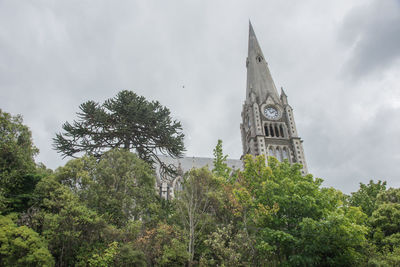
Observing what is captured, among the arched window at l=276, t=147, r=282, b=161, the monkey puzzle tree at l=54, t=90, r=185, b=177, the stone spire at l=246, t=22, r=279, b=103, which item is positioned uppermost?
the stone spire at l=246, t=22, r=279, b=103

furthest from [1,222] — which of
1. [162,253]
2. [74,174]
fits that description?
[162,253]

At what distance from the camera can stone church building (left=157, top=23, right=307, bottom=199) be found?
39.5 m

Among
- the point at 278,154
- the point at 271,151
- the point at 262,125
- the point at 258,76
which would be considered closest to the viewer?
the point at 278,154

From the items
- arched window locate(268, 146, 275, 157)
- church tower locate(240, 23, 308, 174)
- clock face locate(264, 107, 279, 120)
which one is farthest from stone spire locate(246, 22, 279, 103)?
arched window locate(268, 146, 275, 157)

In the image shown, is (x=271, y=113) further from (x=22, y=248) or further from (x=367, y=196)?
(x=22, y=248)

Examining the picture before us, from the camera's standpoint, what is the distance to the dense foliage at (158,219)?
41.9ft

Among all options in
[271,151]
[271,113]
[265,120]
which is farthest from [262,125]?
[271,151]

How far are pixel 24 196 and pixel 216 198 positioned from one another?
11923 mm

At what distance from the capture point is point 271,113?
44.7 metres

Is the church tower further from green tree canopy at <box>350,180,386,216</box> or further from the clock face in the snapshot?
green tree canopy at <box>350,180,386,216</box>

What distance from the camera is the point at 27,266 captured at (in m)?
11.6

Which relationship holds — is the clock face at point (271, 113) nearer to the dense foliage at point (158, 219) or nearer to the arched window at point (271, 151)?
the arched window at point (271, 151)

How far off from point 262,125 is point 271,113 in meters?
3.62

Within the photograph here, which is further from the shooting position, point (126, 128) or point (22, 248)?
point (126, 128)
